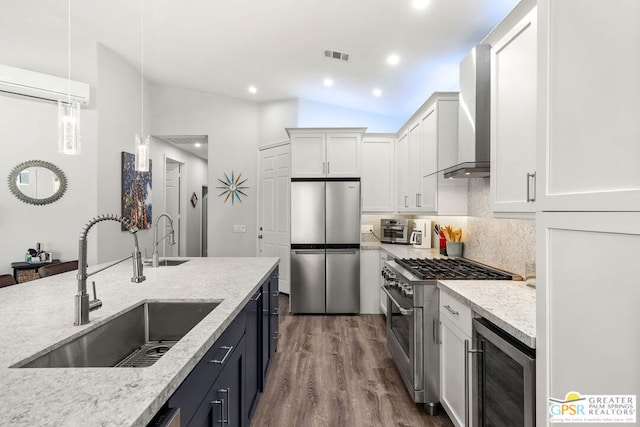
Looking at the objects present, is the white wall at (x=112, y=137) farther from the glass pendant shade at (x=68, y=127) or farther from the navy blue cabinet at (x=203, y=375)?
the navy blue cabinet at (x=203, y=375)

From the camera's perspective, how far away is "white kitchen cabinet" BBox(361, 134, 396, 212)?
4.39 metres

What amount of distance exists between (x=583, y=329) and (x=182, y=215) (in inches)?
266

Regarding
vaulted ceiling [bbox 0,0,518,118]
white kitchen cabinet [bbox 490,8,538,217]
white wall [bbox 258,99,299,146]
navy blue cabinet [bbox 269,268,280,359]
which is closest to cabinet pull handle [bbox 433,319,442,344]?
white kitchen cabinet [bbox 490,8,538,217]

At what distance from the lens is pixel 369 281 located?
14.0 feet

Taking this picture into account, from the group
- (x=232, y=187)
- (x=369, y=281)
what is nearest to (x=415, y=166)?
(x=369, y=281)

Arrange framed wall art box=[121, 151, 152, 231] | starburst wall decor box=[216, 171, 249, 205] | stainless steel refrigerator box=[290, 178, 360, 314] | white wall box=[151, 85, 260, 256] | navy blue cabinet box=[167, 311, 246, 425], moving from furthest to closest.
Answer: starburst wall decor box=[216, 171, 249, 205] < white wall box=[151, 85, 260, 256] < framed wall art box=[121, 151, 152, 231] < stainless steel refrigerator box=[290, 178, 360, 314] < navy blue cabinet box=[167, 311, 246, 425]

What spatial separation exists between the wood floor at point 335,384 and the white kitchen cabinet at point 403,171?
152 centimetres

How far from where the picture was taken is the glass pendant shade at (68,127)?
7.04 ft

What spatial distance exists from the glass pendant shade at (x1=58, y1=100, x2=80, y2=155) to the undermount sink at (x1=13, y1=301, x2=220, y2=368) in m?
1.37

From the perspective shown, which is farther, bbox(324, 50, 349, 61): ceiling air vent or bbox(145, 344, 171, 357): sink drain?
bbox(324, 50, 349, 61): ceiling air vent

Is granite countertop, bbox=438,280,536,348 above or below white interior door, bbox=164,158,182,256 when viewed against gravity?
below

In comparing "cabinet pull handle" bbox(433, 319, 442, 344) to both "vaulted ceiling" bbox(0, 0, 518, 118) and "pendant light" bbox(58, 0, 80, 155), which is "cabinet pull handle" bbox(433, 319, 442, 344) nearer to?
"vaulted ceiling" bbox(0, 0, 518, 118)

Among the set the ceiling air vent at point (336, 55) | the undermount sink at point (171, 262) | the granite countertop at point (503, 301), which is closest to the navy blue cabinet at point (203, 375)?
the granite countertop at point (503, 301)

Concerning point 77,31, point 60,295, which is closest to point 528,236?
point 60,295
